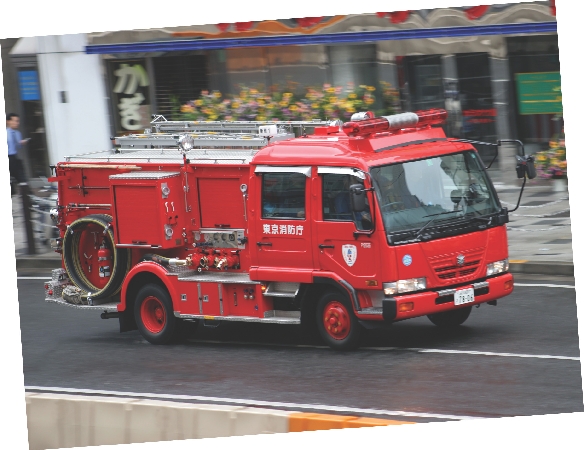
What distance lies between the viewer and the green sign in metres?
19.6

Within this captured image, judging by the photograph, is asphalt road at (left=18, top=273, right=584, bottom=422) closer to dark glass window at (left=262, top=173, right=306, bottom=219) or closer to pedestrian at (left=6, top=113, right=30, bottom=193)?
dark glass window at (left=262, top=173, right=306, bottom=219)

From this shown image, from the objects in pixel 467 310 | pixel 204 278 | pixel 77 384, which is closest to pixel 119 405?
pixel 77 384

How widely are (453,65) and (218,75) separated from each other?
522 centimetres

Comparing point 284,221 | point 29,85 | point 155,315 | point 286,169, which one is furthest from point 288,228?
point 29,85

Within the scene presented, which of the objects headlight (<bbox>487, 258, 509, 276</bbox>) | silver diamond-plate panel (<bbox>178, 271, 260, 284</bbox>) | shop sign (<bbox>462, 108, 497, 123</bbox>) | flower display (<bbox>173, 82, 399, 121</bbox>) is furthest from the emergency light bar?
shop sign (<bbox>462, 108, 497, 123</bbox>)

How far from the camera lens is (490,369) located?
1035 cm

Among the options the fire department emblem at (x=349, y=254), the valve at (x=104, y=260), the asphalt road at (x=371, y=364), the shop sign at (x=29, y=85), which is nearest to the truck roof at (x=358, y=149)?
the fire department emblem at (x=349, y=254)

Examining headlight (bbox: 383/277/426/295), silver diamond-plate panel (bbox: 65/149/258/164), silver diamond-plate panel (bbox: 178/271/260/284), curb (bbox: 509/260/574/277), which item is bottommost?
curb (bbox: 509/260/574/277)

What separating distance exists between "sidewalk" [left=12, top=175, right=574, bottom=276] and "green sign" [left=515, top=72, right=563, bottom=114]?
132 centimetres

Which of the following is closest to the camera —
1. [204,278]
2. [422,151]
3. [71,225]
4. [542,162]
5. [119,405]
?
[119,405]

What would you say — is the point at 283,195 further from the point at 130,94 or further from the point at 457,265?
the point at 130,94

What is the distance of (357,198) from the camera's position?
10.8 metres

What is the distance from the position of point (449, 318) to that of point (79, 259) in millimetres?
4550

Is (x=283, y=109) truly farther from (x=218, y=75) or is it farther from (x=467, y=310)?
(x=467, y=310)
